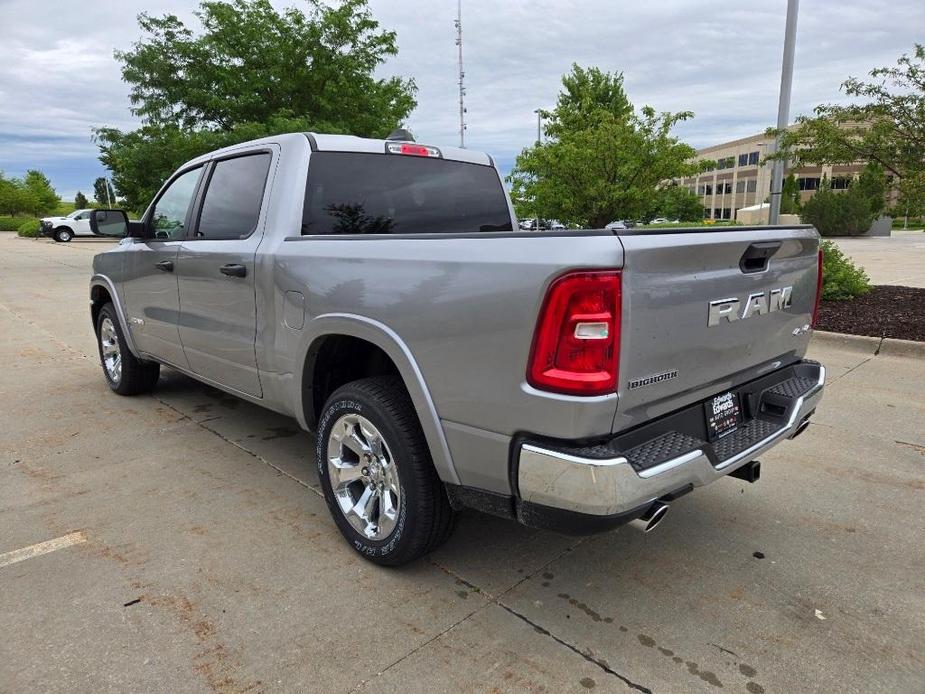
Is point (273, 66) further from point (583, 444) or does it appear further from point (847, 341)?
point (583, 444)

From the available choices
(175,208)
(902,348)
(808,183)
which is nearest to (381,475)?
(175,208)

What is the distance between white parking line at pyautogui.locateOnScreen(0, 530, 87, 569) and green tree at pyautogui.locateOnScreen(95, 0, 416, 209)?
40.7 feet

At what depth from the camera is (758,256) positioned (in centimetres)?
255

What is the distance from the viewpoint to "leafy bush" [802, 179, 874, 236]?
3740 cm

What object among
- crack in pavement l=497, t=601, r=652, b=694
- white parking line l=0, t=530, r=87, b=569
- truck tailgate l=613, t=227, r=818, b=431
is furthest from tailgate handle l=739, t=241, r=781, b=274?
white parking line l=0, t=530, r=87, b=569

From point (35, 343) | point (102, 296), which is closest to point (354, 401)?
point (102, 296)

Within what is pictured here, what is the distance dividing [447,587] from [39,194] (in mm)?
81936

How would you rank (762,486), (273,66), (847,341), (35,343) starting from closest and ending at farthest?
(762,486)
(847,341)
(35,343)
(273,66)

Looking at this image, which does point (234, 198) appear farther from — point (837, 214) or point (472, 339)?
point (837, 214)

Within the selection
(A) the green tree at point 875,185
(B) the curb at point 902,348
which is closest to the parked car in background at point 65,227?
(A) the green tree at point 875,185

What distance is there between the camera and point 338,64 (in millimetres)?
15305

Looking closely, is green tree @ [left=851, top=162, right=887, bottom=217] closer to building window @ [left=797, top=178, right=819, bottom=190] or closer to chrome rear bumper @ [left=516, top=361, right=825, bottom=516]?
chrome rear bumper @ [left=516, top=361, right=825, bottom=516]

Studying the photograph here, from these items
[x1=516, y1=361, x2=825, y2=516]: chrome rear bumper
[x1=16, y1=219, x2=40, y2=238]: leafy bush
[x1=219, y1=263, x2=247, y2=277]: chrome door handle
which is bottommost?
[x1=516, y1=361, x2=825, y2=516]: chrome rear bumper

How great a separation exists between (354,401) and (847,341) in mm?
6171
